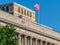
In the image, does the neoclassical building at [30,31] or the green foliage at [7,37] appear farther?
the neoclassical building at [30,31]

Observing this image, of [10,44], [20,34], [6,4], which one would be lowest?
[10,44]

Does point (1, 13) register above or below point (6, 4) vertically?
below

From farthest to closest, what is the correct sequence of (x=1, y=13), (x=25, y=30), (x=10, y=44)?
1. (x=25, y=30)
2. (x=1, y=13)
3. (x=10, y=44)

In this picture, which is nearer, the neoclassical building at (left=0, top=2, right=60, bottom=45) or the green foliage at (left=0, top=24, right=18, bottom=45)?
the green foliage at (left=0, top=24, right=18, bottom=45)

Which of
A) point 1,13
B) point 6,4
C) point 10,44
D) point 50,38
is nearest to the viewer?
point 10,44

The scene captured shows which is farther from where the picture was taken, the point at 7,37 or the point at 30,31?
the point at 30,31

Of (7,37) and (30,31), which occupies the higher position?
(30,31)

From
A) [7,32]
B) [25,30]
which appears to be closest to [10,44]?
[7,32]

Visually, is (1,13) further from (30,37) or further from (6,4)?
(6,4)

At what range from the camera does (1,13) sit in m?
159

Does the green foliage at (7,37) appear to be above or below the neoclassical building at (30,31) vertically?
below

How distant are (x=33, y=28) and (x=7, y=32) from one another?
59.6m

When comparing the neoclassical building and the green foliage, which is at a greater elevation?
the neoclassical building

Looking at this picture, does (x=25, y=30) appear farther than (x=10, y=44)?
Yes
